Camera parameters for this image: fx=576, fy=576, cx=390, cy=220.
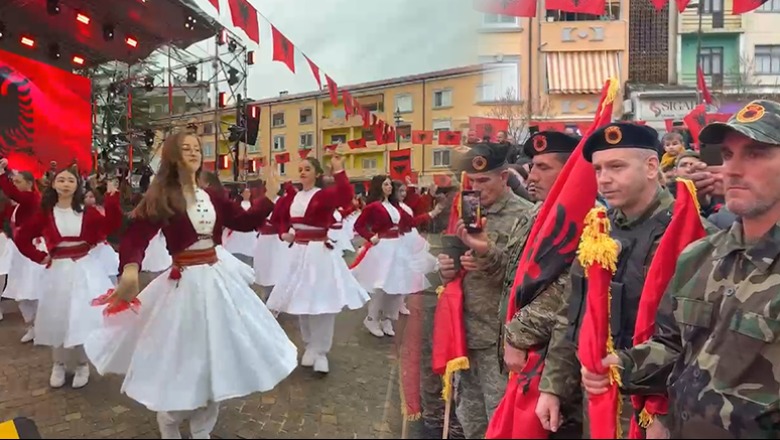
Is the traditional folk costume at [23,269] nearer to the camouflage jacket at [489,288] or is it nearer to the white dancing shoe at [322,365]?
the white dancing shoe at [322,365]

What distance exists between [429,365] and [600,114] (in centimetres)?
80

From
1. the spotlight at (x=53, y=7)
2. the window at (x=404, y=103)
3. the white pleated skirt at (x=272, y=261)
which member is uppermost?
the spotlight at (x=53, y=7)

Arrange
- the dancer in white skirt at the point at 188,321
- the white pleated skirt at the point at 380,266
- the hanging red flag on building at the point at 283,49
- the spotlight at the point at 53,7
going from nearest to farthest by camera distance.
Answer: the hanging red flag on building at the point at 283,49, the dancer in white skirt at the point at 188,321, the spotlight at the point at 53,7, the white pleated skirt at the point at 380,266

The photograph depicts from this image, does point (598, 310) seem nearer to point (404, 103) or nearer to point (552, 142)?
point (404, 103)

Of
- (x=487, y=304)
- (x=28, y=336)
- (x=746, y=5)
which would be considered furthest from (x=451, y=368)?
(x=28, y=336)

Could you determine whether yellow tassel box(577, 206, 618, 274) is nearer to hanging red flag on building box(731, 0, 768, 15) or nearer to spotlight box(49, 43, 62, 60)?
spotlight box(49, 43, 62, 60)

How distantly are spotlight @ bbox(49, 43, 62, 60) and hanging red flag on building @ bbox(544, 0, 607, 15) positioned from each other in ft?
7.57

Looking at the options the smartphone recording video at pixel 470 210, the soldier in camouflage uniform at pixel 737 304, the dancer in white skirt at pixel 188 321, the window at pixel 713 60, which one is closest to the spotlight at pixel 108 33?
the dancer in white skirt at pixel 188 321

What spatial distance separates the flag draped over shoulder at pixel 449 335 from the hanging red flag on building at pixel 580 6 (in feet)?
4.87

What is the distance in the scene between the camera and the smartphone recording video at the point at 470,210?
1.24 metres

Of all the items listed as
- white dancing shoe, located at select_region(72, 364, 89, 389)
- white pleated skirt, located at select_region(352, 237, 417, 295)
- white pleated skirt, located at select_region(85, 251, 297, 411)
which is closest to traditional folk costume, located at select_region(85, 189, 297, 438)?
white pleated skirt, located at select_region(85, 251, 297, 411)

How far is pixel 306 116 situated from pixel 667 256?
2.66ft

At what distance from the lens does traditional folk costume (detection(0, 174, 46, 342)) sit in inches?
129

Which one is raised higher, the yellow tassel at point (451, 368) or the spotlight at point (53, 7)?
the spotlight at point (53, 7)
